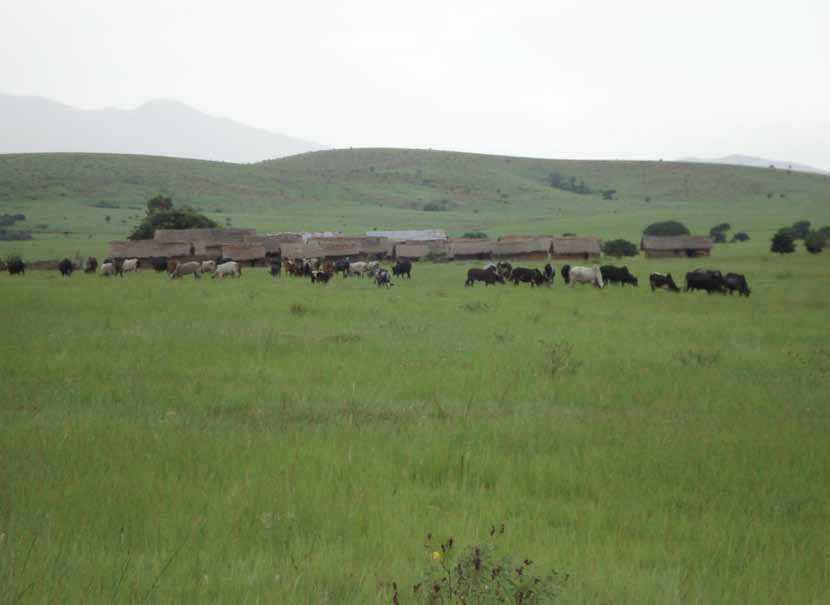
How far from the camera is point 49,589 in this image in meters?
4.35

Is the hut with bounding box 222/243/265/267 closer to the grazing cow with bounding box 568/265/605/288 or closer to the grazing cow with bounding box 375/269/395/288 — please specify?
the grazing cow with bounding box 375/269/395/288

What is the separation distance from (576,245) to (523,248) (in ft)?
11.4

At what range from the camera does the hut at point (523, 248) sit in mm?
55562

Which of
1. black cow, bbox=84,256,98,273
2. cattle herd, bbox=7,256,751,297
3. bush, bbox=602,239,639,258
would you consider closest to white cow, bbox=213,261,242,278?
cattle herd, bbox=7,256,751,297

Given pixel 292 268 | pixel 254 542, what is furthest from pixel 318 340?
pixel 292 268

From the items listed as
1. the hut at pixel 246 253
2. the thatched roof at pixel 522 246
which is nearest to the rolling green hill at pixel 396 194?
the hut at pixel 246 253

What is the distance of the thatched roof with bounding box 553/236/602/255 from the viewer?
54.9 metres

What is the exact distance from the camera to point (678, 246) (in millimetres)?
55812

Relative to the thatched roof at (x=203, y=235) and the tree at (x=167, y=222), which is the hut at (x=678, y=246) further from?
the tree at (x=167, y=222)

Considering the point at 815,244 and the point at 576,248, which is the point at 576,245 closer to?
the point at 576,248

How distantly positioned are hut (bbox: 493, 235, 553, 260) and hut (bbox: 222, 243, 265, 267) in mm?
15813

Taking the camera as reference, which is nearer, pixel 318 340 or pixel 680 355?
pixel 680 355

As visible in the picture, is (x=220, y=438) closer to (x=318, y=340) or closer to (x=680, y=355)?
(x=318, y=340)

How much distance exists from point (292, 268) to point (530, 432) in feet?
107
